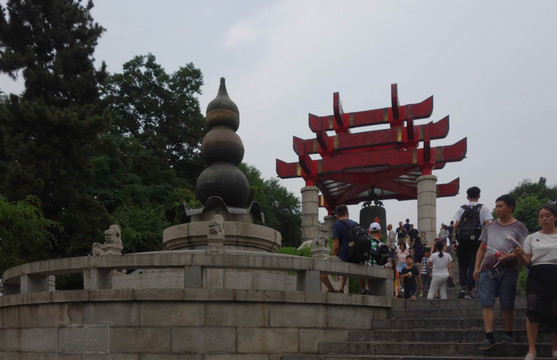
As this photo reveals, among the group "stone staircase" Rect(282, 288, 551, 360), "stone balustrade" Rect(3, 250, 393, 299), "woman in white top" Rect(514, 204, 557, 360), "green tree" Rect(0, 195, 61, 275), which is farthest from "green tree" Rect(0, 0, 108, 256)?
"woman in white top" Rect(514, 204, 557, 360)

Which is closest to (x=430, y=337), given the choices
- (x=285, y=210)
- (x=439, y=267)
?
(x=439, y=267)

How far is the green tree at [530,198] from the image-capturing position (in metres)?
51.0

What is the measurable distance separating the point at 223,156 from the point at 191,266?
6.15 m

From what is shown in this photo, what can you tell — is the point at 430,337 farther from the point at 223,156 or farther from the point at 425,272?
the point at 223,156

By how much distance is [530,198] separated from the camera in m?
52.8

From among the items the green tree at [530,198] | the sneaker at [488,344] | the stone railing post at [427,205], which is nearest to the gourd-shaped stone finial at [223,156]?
the sneaker at [488,344]

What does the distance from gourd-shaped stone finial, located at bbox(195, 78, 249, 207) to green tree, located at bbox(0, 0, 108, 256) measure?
7.72 metres

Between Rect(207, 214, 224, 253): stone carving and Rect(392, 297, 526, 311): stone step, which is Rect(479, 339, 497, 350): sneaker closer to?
Rect(392, 297, 526, 311): stone step

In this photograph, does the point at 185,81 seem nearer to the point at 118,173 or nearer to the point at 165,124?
the point at 165,124

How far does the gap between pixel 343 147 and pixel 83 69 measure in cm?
1292

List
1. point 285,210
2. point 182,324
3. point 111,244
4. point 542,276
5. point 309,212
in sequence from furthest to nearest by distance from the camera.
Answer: point 285,210, point 309,212, point 111,244, point 182,324, point 542,276

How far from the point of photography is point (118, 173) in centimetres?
2672

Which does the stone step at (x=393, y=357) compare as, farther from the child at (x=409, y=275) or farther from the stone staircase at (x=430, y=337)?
the child at (x=409, y=275)

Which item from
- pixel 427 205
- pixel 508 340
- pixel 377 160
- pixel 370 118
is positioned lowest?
pixel 508 340
